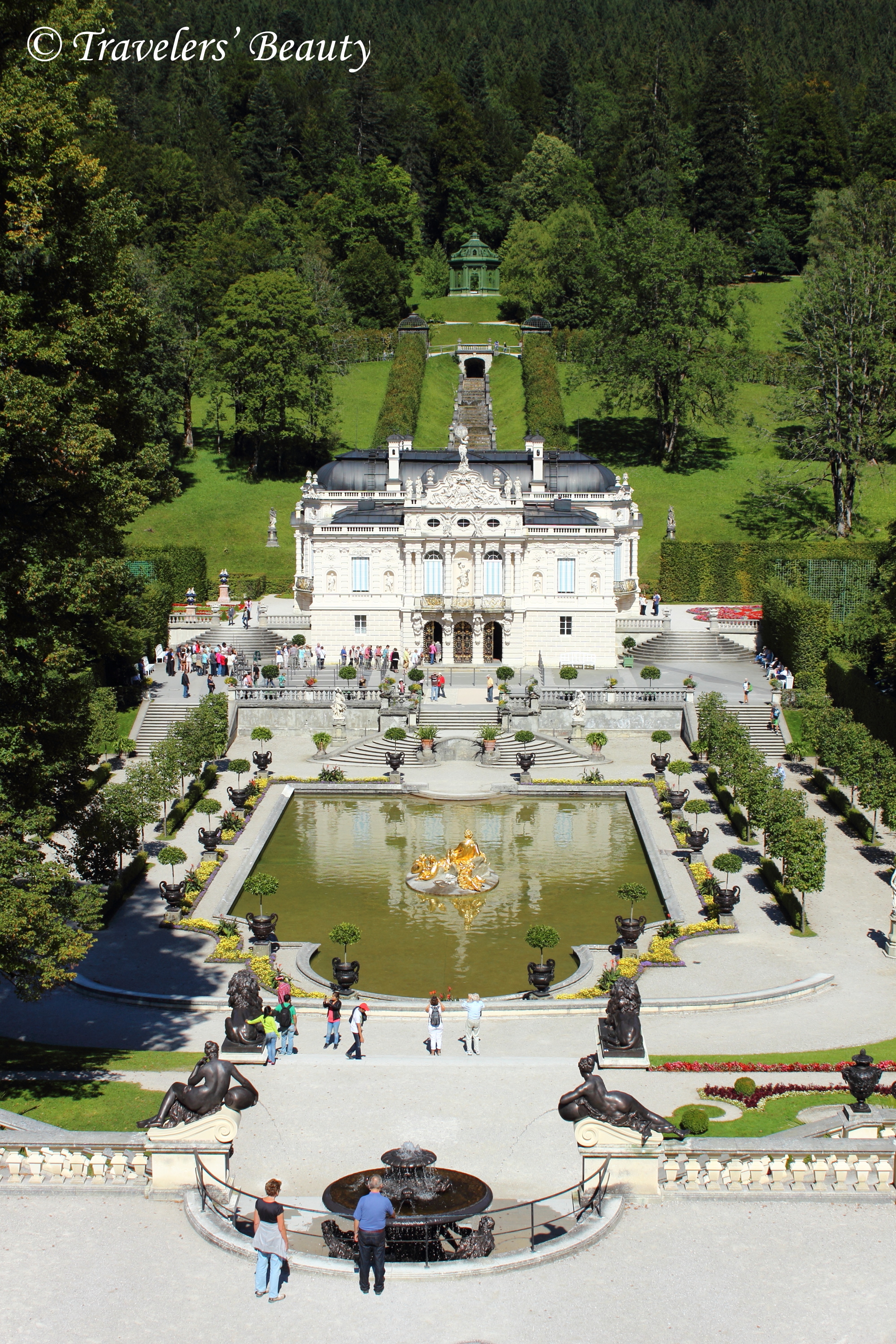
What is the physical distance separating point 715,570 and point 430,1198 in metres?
63.8

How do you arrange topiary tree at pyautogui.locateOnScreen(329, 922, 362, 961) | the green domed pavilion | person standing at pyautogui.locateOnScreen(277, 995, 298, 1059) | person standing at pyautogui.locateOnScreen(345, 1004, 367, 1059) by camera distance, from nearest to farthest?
person standing at pyautogui.locateOnScreen(345, 1004, 367, 1059), person standing at pyautogui.locateOnScreen(277, 995, 298, 1059), topiary tree at pyautogui.locateOnScreen(329, 922, 362, 961), the green domed pavilion

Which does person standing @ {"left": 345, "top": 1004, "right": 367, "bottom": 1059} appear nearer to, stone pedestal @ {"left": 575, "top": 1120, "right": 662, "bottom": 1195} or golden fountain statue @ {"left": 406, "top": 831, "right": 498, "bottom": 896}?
stone pedestal @ {"left": 575, "top": 1120, "right": 662, "bottom": 1195}

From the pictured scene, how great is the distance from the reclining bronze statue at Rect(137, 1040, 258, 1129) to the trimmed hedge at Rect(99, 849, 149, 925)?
676 inches

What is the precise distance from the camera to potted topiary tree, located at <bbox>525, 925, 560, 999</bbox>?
3278cm

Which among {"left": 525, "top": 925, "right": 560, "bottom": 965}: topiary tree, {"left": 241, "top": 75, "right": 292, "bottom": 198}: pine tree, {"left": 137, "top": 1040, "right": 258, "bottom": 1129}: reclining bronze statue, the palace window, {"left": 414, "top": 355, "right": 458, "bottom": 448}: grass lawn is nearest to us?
{"left": 137, "top": 1040, "right": 258, "bottom": 1129}: reclining bronze statue

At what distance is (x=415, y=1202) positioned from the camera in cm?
1931

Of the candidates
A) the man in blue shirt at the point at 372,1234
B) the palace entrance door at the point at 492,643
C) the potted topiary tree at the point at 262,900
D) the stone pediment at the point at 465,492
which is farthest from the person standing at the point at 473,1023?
the stone pediment at the point at 465,492

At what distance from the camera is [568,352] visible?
117438mm

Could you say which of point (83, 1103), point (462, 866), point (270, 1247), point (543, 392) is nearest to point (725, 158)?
point (543, 392)

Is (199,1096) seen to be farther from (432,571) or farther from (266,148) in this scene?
(266,148)

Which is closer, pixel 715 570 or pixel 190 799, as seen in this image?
pixel 190 799

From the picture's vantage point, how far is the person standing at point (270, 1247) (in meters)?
17.1

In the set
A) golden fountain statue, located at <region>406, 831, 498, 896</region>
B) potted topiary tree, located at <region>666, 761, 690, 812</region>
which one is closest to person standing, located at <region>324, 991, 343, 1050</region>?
golden fountain statue, located at <region>406, 831, 498, 896</region>

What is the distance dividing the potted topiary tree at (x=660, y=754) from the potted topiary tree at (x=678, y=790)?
0.27m
